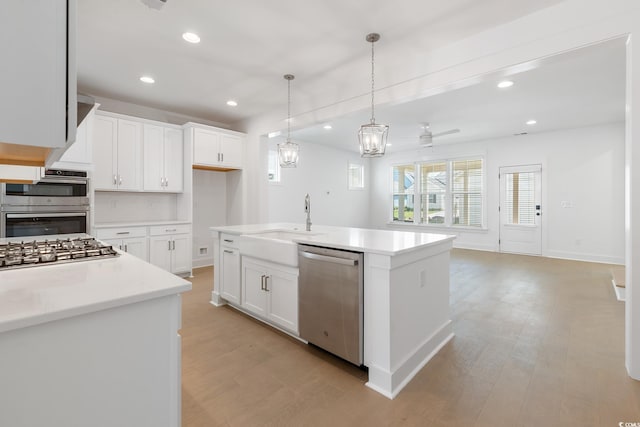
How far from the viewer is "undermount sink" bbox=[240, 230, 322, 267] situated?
2471 millimetres

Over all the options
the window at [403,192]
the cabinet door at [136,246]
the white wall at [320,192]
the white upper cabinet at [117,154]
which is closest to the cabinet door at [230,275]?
the cabinet door at [136,246]

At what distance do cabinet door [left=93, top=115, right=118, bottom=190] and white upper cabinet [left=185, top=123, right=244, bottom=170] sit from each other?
1017mm

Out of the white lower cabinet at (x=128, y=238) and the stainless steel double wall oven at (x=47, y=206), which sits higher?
the stainless steel double wall oven at (x=47, y=206)

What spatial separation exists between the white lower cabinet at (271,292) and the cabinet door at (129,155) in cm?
254

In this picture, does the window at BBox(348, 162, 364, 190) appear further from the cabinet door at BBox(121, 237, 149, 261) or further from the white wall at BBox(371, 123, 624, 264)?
the cabinet door at BBox(121, 237, 149, 261)

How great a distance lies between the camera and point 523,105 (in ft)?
15.4

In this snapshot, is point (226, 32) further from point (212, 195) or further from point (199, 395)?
point (212, 195)

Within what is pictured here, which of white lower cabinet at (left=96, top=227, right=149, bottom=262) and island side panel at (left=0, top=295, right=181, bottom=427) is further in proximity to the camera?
white lower cabinet at (left=96, top=227, right=149, bottom=262)

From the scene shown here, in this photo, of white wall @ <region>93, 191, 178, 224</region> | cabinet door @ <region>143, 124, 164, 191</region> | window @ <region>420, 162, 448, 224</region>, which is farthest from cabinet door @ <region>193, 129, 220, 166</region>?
window @ <region>420, 162, 448, 224</region>

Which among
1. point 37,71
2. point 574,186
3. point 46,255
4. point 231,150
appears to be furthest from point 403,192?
point 37,71

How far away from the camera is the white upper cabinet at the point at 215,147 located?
15.6 ft

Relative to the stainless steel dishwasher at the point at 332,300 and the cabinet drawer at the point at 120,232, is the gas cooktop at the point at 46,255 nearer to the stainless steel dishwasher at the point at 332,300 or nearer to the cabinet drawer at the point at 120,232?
the stainless steel dishwasher at the point at 332,300

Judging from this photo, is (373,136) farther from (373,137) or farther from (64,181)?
(64,181)

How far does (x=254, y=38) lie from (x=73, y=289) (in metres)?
2.65
